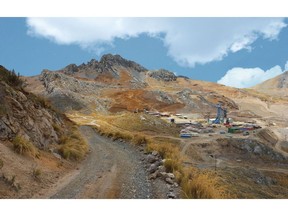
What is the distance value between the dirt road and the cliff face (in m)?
3.12

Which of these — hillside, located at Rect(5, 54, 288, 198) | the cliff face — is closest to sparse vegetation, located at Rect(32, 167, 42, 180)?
hillside, located at Rect(5, 54, 288, 198)

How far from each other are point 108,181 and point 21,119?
24.5ft

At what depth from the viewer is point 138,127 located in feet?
231

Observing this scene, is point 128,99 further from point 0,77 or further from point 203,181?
point 203,181

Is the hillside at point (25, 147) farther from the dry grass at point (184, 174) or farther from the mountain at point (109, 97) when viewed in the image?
the mountain at point (109, 97)

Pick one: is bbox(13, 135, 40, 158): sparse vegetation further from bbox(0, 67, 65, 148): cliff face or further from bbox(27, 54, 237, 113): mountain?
bbox(27, 54, 237, 113): mountain

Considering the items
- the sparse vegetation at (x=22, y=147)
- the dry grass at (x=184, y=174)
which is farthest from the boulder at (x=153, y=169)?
the sparse vegetation at (x=22, y=147)

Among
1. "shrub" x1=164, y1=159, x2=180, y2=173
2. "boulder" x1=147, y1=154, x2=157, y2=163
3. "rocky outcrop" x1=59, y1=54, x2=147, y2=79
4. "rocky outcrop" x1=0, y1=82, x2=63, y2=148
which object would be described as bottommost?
"shrub" x1=164, y1=159, x2=180, y2=173

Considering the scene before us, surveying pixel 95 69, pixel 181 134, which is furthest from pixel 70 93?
pixel 95 69

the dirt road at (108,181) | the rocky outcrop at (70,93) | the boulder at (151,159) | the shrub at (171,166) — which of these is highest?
the rocky outcrop at (70,93)

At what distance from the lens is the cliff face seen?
17375mm

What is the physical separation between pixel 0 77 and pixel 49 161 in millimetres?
7274

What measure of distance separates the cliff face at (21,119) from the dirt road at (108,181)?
3.12m

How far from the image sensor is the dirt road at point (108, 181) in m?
12.9
